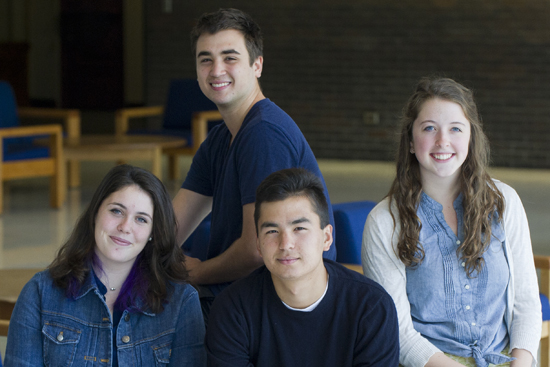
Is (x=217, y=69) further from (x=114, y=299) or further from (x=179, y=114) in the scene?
(x=179, y=114)

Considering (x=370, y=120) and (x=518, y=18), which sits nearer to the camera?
(x=518, y=18)

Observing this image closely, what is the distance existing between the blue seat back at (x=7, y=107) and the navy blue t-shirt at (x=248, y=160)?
511cm

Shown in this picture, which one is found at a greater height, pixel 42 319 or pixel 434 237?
pixel 434 237

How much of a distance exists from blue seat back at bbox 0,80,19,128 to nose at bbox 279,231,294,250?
5.67 metres

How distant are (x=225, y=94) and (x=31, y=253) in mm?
3072

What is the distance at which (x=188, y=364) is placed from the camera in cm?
180

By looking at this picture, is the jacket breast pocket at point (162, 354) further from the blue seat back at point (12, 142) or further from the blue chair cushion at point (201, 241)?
the blue seat back at point (12, 142)

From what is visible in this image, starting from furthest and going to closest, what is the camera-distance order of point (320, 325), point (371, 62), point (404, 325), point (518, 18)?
point (371, 62)
point (518, 18)
point (404, 325)
point (320, 325)

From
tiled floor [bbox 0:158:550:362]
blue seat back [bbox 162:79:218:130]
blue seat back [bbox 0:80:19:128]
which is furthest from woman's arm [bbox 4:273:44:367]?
blue seat back [bbox 162:79:218:130]

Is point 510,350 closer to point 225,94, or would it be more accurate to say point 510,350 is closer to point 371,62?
point 225,94

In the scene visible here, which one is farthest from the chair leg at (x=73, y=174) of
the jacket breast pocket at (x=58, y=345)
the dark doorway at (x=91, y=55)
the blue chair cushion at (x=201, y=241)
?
the jacket breast pocket at (x=58, y=345)

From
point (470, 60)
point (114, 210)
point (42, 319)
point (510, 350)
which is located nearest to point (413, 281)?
point (510, 350)

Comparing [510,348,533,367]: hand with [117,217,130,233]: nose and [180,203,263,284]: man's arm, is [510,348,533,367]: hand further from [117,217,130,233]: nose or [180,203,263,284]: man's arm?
[117,217,130,233]: nose

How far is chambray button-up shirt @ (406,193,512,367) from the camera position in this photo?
1988 millimetres
